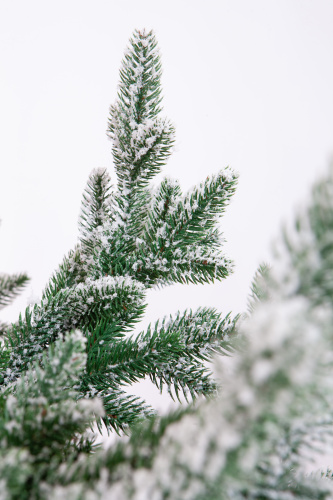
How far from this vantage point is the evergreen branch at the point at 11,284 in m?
0.57

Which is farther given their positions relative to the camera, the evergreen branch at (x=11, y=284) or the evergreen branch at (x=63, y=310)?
the evergreen branch at (x=63, y=310)

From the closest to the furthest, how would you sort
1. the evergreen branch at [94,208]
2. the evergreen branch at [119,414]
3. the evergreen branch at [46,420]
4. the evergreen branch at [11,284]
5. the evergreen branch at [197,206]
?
the evergreen branch at [46,420]
the evergreen branch at [11,284]
the evergreen branch at [119,414]
the evergreen branch at [197,206]
the evergreen branch at [94,208]

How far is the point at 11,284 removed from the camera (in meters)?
0.57

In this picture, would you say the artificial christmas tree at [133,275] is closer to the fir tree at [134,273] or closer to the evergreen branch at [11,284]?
the fir tree at [134,273]

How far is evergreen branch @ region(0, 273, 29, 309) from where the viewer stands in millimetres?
565

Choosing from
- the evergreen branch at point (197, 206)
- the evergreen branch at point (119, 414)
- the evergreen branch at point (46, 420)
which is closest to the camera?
the evergreen branch at point (46, 420)

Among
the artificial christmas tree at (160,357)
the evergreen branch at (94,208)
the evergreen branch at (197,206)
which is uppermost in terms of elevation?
the evergreen branch at (94,208)

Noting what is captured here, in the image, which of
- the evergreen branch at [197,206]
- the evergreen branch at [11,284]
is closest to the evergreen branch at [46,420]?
the evergreen branch at [11,284]

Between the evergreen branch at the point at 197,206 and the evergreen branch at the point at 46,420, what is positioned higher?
the evergreen branch at the point at 197,206

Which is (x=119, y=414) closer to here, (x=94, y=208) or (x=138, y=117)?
(x=94, y=208)

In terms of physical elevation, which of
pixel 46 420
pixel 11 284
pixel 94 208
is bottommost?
pixel 46 420

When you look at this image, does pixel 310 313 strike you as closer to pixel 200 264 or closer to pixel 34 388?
pixel 34 388

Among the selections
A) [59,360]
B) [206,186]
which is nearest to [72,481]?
[59,360]

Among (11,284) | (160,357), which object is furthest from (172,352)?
(11,284)
